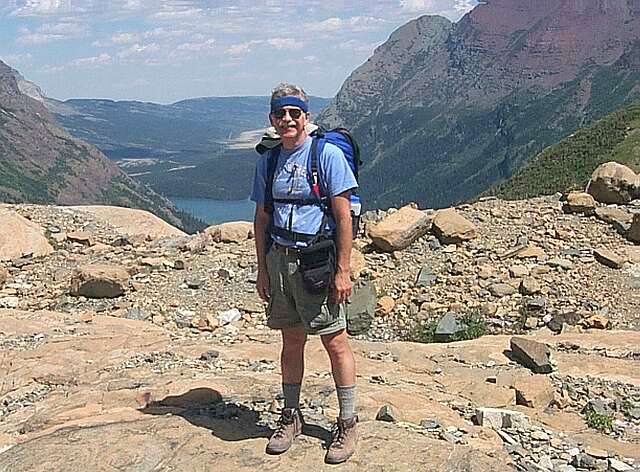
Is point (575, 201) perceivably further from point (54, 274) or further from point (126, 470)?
point (126, 470)

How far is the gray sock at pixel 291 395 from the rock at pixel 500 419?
1634 millimetres

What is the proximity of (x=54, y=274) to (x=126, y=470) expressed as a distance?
29.8 ft

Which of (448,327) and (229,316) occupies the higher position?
(229,316)

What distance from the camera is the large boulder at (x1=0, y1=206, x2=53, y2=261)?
15625mm

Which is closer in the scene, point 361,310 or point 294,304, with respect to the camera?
point 294,304

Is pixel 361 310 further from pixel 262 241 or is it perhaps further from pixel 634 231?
pixel 262 241

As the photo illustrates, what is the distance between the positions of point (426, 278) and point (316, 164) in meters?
8.36

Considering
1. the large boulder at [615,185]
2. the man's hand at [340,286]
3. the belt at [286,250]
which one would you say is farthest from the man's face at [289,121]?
the large boulder at [615,185]

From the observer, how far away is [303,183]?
222 inches

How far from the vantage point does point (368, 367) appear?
29.7 feet

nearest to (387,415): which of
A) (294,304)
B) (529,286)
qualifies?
(294,304)

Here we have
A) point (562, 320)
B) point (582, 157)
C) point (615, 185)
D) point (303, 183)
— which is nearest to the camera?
point (303, 183)

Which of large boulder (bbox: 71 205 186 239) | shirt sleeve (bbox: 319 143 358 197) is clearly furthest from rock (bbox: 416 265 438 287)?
shirt sleeve (bbox: 319 143 358 197)

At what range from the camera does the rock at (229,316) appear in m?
12.0
